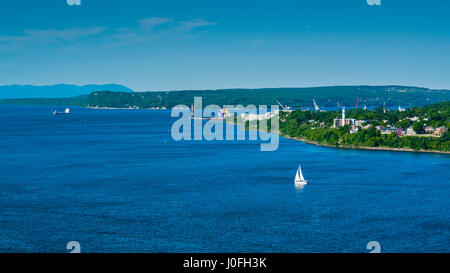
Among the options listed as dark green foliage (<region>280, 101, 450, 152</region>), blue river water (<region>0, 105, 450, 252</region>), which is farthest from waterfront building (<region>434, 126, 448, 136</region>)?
blue river water (<region>0, 105, 450, 252</region>)

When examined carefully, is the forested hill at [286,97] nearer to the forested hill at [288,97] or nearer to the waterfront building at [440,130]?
the forested hill at [288,97]

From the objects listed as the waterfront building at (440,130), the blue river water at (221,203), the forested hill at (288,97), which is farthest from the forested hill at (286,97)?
the blue river water at (221,203)

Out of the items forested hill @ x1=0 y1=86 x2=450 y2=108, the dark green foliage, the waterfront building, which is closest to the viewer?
the dark green foliage

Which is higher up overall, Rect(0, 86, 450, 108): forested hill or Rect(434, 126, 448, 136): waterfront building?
Rect(0, 86, 450, 108): forested hill

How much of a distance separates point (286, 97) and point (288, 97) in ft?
0.79

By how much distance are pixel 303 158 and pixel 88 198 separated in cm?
713

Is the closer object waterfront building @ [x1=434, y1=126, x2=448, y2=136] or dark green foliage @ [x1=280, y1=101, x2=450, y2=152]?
dark green foliage @ [x1=280, y1=101, x2=450, y2=152]

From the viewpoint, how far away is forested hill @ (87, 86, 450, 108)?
58875 mm

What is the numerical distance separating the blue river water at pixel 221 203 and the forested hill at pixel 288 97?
42714 mm

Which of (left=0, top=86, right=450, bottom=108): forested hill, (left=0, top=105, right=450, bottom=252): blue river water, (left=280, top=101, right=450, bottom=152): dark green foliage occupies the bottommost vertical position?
(left=0, top=105, right=450, bottom=252): blue river water

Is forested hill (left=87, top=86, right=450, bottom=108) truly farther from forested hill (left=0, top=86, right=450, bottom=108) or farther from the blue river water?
the blue river water

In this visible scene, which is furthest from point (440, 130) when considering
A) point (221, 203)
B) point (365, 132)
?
point (221, 203)

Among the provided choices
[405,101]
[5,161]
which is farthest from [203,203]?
[405,101]
